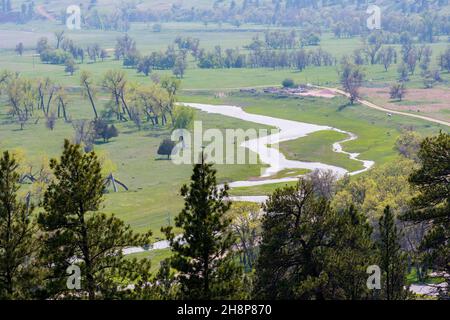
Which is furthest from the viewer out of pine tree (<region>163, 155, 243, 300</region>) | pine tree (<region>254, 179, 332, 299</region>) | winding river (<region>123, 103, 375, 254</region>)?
winding river (<region>123, 103, 375, 254</region>)

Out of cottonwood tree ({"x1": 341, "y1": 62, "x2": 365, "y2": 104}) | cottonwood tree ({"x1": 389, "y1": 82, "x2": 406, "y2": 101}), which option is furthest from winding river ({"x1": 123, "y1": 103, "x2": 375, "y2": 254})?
cottonwood tree ({"x1": 389, "y1": 82, "x2": 406, "y2": 101})

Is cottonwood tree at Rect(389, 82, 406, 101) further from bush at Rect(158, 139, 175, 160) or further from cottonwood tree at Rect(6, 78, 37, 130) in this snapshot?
cottonwood tree at Rect(6, 78, 37, 130)

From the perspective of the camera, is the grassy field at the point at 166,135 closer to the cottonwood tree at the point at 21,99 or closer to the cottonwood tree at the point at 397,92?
the cottonwood tree at the point at 21,99

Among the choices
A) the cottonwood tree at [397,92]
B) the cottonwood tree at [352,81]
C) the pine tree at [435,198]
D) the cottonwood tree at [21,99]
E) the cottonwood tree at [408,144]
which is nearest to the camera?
the pine tree at [435,198]

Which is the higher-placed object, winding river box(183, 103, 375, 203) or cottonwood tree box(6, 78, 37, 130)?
cottonwood tree box(6, 78, 37, 130)

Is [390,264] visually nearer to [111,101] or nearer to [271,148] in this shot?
[271,148]

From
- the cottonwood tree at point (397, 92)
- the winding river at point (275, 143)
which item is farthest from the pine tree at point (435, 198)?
the cottonwood tree at point (397, 92)

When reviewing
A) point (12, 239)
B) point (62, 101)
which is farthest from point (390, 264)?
point (62, 101)
